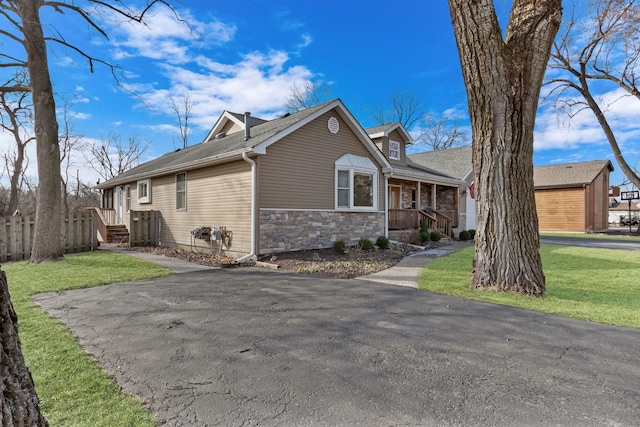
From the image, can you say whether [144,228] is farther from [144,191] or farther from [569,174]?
[569,174]

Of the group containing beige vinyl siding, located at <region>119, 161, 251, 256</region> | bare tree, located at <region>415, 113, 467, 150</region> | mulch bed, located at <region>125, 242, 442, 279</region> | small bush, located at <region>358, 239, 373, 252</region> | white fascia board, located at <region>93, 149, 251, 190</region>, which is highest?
bare tree, located at <region>415, 113, 467, 150</region>

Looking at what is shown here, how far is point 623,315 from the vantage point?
184 inches

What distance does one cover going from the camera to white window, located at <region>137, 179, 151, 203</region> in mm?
14703

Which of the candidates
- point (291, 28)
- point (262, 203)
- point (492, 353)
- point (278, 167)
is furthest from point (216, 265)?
point (291, 28)

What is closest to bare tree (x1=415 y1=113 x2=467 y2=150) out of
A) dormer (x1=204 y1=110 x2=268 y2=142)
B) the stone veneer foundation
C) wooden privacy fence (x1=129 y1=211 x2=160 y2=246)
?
dormer (x1=204 y1=110 x2=268 y2=142)

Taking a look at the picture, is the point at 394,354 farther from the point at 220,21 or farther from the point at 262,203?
the point at 220,21

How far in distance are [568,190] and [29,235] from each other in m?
30.8

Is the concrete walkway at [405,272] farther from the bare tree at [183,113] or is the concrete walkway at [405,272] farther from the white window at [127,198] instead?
the bare tree at [183,113]

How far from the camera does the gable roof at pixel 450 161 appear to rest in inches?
779

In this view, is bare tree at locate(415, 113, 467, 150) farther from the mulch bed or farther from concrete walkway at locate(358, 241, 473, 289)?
concrete walkway at locate(358, 241, 473, 289)

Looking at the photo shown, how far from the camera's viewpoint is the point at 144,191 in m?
15.3

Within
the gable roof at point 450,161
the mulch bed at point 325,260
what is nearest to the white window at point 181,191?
the mulch bed at point 325,260

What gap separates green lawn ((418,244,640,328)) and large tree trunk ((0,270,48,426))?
18.7ft

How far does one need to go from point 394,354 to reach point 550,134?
20.8 m
